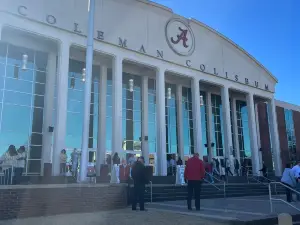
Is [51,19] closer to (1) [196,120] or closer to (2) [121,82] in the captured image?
(2) [121,82]

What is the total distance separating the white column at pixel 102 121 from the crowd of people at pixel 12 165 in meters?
9.25

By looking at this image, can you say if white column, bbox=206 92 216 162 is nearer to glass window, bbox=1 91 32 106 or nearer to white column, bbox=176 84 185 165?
white column, bbox=176 84 185 165

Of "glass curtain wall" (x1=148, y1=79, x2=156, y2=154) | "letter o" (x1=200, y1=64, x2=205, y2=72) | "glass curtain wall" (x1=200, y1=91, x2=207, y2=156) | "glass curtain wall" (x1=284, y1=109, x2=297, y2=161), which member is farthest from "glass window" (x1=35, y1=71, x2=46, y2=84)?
"glass curtain wall" (x1=284, y1=109, x2=297, y2=161)

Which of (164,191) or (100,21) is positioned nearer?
(164,191)

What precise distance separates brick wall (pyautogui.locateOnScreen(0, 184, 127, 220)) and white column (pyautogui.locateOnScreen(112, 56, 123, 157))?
10757mm

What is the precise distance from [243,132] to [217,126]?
13.7 feet

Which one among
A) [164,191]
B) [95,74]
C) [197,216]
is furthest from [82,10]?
[197,216]

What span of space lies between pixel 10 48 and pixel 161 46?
1092 cm

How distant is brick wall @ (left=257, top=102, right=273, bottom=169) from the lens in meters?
33.5

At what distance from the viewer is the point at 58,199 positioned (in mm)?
8258

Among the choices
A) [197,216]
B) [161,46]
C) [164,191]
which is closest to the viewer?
[197,216]

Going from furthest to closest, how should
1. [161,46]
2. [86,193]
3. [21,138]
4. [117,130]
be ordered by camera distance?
[161,46] → [117,130] → [21,138] → [86,193]

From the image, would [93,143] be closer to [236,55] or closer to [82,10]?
[82,10]

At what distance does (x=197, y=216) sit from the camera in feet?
26.1
